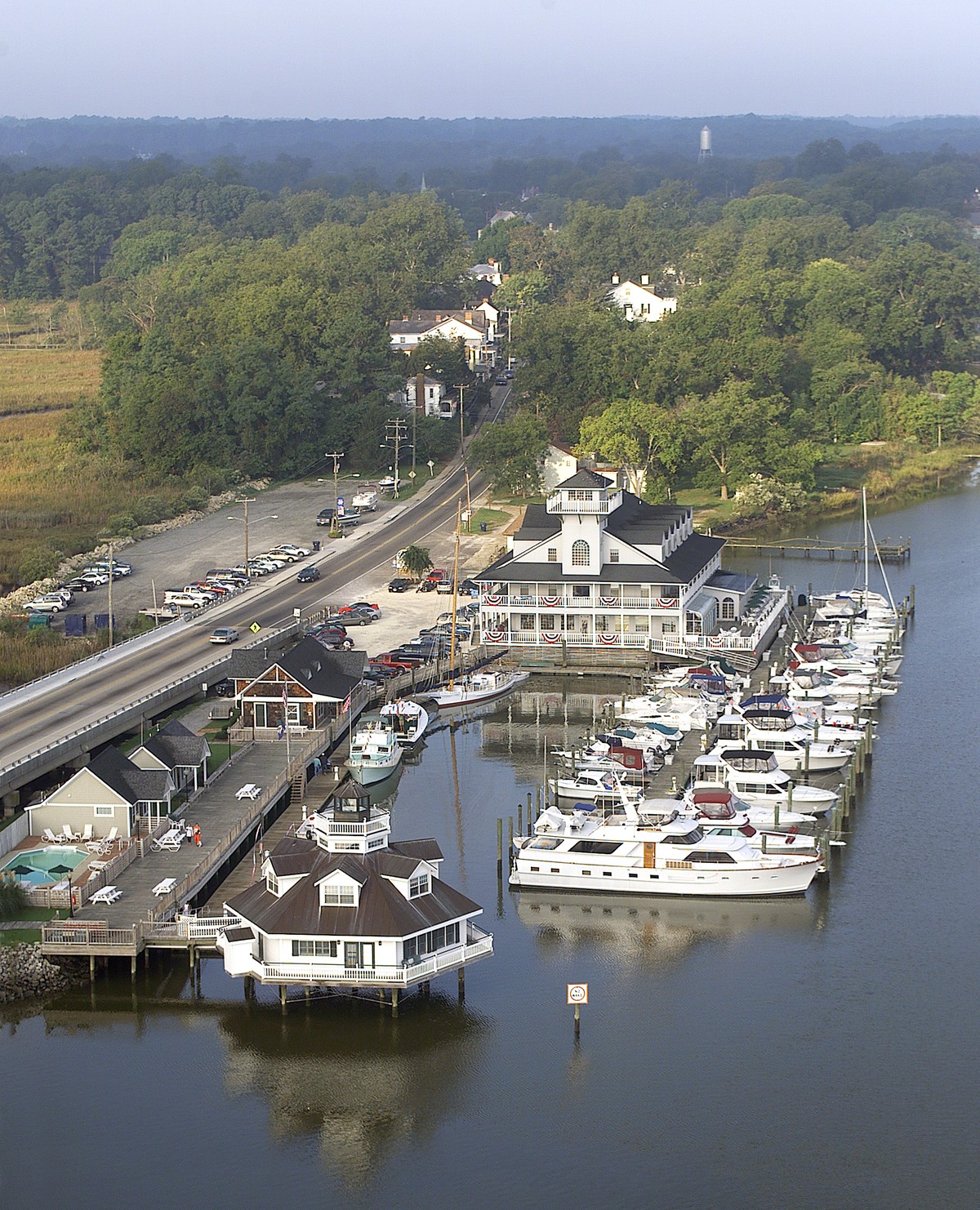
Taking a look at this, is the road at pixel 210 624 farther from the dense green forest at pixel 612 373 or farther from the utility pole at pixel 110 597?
the dense green forest at pixel 612 373

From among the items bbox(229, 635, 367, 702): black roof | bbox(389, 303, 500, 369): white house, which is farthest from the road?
bbox(389, 303, 500, 369): white house

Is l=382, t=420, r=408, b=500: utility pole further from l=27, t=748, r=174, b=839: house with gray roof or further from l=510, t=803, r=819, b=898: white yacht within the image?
l=510, t=803, r=819, b=898: white yacht

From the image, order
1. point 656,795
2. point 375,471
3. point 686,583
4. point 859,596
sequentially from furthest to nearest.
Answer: point 375,471
point 859,596
point 686,583
point 656,795

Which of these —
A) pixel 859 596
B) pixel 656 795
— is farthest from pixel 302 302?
pixel 656 795

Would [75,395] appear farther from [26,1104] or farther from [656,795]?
[26,1104]

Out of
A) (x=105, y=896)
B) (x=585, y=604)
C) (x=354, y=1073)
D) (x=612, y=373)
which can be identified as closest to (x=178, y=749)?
(x=105, y=896)

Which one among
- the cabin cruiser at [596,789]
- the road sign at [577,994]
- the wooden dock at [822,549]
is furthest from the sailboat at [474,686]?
the road sign at [577,994]
